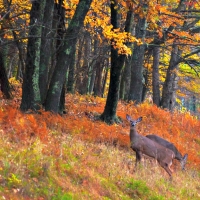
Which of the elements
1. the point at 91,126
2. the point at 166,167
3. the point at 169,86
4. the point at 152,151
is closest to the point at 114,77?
the point at 91,126

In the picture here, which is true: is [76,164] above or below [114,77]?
below

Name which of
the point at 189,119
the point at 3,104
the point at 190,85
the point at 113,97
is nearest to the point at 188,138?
the point at 189,119

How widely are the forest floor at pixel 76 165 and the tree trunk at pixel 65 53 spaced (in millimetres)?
597

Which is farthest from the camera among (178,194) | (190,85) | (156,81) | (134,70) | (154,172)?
(190,85)

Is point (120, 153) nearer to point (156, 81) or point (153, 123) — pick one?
point (153, 123)

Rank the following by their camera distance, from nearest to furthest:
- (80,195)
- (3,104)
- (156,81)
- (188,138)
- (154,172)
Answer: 1. (80,195)
2. (154,172)
3. (3,104)
4. (188,138)
5. (156,81)

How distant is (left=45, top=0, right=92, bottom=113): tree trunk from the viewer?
39.8 feet

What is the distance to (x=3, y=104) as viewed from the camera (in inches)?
496

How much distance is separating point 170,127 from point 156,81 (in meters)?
7.87

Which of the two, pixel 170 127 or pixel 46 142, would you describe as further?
pixel 170 127

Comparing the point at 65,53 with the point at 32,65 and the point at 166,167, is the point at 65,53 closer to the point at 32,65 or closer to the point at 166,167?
the point at 32,65

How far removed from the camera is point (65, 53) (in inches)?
484

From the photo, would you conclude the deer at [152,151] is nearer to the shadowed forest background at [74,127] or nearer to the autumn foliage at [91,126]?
the shadowed forest background at [74,127]

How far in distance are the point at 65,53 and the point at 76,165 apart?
16.0 ft
